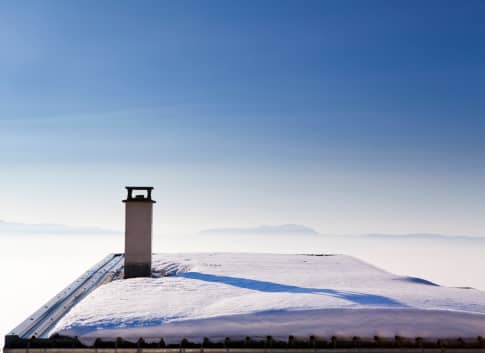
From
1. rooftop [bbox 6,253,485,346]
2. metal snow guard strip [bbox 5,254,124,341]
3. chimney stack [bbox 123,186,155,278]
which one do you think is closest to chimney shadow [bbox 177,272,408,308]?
rooftop [bbox 6,253,485,346]

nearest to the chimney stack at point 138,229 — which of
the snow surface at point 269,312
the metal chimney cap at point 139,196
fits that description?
the metal chimney cap at point 139,196

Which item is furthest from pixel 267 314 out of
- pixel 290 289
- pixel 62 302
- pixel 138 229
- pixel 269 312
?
pixel 138 229

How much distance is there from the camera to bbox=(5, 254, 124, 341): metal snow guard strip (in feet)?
19.3

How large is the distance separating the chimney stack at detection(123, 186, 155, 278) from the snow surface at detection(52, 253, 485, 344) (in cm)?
183

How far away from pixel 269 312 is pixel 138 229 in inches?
194

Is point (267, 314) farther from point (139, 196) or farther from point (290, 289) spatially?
point (139, 196)

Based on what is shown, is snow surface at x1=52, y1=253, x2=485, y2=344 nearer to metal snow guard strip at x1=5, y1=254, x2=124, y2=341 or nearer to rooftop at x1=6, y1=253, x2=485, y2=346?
rooftop at x1=6, y1=253, x2=485, y2=346

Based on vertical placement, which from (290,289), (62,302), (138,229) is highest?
(138,229)

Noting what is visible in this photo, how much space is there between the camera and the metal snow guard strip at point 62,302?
231 inches

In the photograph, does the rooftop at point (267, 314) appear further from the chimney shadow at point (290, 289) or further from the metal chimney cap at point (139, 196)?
the metal chimney cap at point (139, 196)

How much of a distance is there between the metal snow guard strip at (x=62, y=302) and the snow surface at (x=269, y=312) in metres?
0.33

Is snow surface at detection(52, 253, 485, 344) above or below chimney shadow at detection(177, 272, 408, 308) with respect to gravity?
below

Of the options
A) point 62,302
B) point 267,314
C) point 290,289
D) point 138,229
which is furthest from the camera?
point 138,229

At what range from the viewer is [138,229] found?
10039 millimetres
